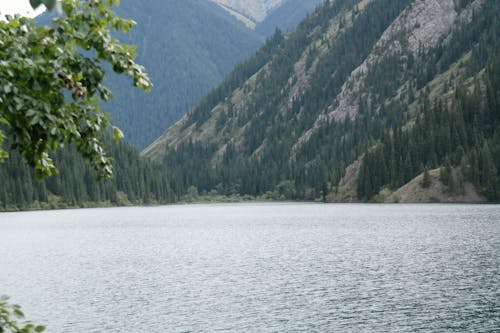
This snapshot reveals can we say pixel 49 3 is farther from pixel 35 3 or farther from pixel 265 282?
pixel 265 282

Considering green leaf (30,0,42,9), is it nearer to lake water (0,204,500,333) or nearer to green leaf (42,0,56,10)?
green leaf (42,0,56,10)

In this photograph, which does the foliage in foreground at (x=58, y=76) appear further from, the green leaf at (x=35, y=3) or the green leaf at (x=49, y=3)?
the green leaf at (x=49, y=3)

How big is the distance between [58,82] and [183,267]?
62169 millimetres

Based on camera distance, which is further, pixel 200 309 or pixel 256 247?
pixel 256 247

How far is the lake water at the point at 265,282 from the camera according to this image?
42406 millimetres

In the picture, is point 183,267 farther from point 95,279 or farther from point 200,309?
point 200,309

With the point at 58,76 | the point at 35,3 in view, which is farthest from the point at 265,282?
the point at 35,3

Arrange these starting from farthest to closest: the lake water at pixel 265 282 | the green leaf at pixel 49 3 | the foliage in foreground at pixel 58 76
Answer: the lake water at pixel 265 282 → the foliage in foreground at pixel 58 76 → the green leaf at pixel 49 3

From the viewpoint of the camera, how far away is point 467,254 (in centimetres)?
7238

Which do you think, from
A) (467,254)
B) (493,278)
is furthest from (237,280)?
(467,254)

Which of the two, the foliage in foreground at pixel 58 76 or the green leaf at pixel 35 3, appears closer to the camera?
the green leaf at pixel 35 3

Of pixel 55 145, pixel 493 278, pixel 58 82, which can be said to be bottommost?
pixel 493 278

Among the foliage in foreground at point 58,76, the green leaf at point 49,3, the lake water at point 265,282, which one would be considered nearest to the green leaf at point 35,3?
the green leaf at point 49,3

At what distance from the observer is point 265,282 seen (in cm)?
5841
